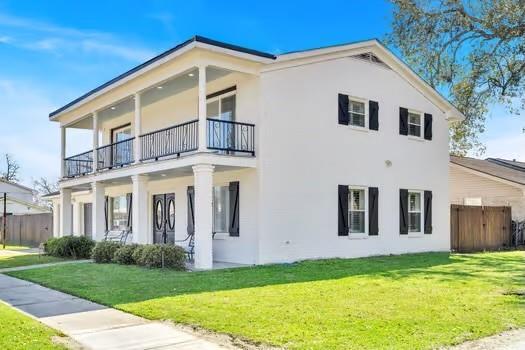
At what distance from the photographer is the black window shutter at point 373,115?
1769 cm

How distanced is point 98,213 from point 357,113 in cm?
993

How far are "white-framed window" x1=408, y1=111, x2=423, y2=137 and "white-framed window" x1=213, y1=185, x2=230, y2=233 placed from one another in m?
7.67

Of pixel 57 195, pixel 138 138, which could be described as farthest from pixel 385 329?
pixel 57 195

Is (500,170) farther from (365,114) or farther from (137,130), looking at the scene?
(137,130)

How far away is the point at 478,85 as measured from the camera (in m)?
23.4

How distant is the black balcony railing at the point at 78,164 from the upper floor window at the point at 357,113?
10959mm

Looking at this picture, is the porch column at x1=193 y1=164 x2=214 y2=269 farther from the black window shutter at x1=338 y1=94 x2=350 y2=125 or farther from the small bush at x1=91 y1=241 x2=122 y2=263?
the black window shutter at x1=338 y1=94 x2=350 y2=125

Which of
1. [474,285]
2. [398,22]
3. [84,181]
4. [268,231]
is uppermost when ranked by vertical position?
[398,22]

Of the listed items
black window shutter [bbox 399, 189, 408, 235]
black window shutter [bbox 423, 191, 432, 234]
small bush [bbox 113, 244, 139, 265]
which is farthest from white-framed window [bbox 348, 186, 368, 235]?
small bush [bbox 113, 244, 139, 265]

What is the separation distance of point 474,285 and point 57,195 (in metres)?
21.7

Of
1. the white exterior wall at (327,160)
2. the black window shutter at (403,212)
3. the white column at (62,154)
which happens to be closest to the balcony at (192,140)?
the white exterior wall at (327,160)

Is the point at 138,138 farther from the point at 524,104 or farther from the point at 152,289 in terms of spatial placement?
the point at 524,104

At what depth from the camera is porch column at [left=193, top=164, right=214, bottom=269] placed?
13539mm

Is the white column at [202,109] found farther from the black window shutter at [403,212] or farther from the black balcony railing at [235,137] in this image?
the black window shutter at [403,212]
